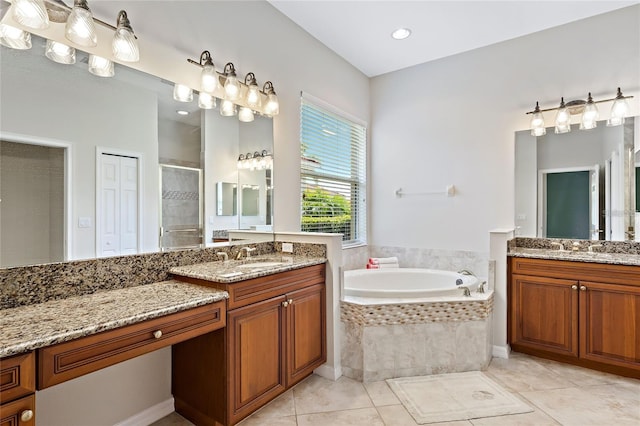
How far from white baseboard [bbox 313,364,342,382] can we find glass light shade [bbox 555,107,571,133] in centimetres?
282

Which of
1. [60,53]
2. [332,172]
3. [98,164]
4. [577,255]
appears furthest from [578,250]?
[60,53]

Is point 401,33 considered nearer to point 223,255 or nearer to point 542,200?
point 542,200

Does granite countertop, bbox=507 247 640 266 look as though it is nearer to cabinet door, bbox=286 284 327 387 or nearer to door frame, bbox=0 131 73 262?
cabinet door, bbox=286 284 327 387

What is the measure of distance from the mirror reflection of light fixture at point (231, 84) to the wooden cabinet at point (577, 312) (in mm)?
2593

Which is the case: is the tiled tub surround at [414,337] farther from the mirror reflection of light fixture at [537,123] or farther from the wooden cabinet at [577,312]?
the mirror reflection of light fixture at [537,123]

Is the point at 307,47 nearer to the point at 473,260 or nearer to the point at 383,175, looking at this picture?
the point at 383,175

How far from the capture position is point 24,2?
55.2 inches

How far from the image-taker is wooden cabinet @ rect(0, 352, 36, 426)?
3.28ft

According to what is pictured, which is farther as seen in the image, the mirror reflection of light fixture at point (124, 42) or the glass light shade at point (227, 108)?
the glass light shade at point (227, 108)

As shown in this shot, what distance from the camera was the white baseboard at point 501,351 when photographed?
277 centimetres

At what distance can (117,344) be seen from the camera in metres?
1.28

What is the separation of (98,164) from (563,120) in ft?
11.6

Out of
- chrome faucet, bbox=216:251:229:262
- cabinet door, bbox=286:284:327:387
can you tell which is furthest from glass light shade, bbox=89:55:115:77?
cabinet door, bbox=286:284:327:387

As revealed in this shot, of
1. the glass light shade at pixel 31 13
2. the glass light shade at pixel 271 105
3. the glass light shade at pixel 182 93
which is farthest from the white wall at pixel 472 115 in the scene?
the glass light shade at pixel 31 13
